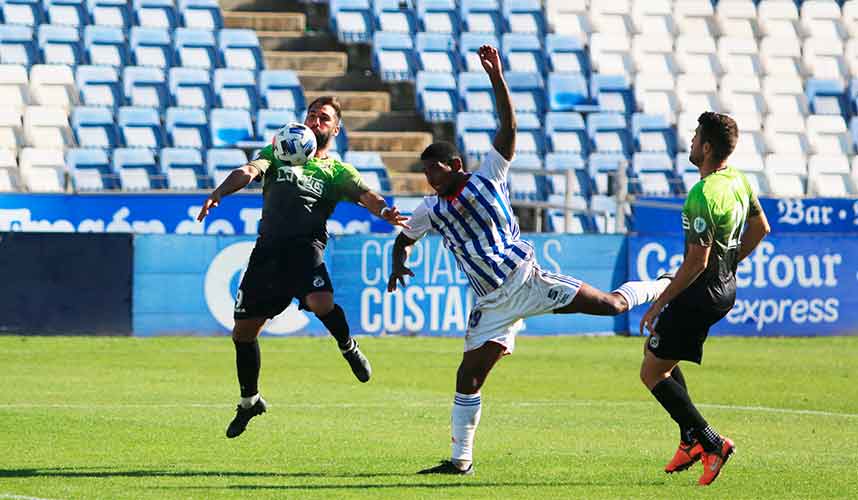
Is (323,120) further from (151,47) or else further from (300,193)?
(151,47)

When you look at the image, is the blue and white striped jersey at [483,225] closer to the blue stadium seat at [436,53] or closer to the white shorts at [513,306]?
the white shorts at [513,306]

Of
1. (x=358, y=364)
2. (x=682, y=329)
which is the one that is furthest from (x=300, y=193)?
(x=682, y=329)

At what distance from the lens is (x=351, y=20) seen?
103 ft

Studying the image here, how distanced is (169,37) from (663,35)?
11.3 meters

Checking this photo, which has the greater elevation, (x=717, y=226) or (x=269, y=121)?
(x=269, y=121)

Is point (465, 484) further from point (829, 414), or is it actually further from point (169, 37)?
point (169, 37)

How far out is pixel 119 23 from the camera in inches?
1153

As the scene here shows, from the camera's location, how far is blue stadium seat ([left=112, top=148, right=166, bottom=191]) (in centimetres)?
2525

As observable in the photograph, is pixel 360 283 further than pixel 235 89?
No

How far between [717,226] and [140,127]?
19.4m

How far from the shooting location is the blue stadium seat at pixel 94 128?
1041 inches

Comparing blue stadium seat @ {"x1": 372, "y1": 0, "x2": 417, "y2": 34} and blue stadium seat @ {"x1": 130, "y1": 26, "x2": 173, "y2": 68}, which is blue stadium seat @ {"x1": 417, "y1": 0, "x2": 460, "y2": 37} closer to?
blue stadium seat @ {"x1": 372, "y1": 0, "x2": 417, "y2": 34}

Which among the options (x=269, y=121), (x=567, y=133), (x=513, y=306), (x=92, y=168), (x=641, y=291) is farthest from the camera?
(x=567, y=133)

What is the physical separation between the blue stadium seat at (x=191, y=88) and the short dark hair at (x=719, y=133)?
2004 centimetres
